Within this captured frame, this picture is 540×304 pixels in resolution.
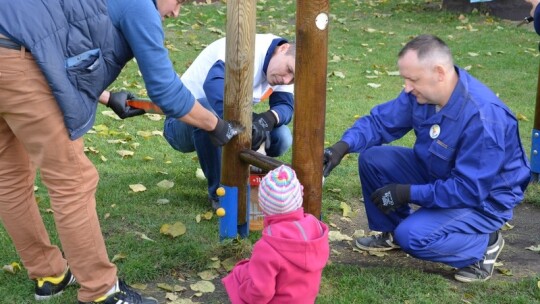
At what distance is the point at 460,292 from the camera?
3562 millimetres

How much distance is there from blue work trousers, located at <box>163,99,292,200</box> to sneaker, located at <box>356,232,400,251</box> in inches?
35.7

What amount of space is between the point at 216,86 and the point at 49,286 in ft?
4.55

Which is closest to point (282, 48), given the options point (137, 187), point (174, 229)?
point (174, 229)

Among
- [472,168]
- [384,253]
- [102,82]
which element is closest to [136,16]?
[102,82]

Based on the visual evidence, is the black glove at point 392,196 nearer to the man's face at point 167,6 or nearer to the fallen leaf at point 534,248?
the fallen leaf at point 534,248

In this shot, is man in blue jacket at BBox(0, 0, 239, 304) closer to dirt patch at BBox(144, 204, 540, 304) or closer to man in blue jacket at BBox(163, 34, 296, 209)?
dirt patch at BBox(144, 204, 540, 304)

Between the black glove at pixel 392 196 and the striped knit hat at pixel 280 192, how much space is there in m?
0.97

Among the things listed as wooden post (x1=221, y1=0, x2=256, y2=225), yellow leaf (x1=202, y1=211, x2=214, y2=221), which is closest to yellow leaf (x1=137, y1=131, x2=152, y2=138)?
yellow leaf (x1=202, y1=211, x2=214, y2=221)

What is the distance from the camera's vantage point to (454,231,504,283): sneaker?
3.69m

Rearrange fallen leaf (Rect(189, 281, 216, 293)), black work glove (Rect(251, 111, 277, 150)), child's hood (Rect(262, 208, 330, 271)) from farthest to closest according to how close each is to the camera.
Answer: black work glove (Rect(251, 111, 277, 150)) → fallen leaf (Rect(189, 281, 216, 293)) → child's hood (Rect(262, 208, 330, 271))

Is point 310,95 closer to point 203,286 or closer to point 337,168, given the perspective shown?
point 203,286

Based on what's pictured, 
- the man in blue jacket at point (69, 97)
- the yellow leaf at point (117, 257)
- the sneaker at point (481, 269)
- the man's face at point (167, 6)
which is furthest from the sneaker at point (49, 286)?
the sneaker at point (481, 269)

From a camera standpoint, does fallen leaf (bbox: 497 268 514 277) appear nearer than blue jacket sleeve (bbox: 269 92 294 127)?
Yes

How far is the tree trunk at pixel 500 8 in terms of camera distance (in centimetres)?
1123
